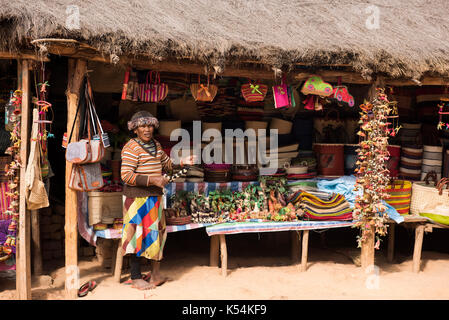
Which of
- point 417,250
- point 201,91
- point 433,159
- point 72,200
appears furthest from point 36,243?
point 433,159

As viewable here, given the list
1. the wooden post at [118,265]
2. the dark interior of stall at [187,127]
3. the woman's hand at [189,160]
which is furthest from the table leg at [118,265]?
the woman's hand at [189,160]

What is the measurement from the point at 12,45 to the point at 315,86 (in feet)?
11.5

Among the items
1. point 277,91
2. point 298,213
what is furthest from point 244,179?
point 277,91

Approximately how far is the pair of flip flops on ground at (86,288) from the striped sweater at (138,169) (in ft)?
3.83

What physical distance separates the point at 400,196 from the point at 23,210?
16.1ft

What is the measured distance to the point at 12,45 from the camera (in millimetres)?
4922

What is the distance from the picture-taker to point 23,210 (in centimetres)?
513

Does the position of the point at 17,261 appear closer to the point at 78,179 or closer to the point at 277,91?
the point at 78,179

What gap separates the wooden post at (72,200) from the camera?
17.6ft

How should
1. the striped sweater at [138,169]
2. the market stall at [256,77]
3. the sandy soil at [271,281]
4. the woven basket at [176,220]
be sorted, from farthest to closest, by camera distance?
the woven basket at [176,220]
the sandy soil at [271,281]
the striped sweater at [138,169]
the market stall at [256,77]

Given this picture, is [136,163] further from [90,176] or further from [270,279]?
[270,279]

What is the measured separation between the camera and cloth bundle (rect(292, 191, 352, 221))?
6578mm

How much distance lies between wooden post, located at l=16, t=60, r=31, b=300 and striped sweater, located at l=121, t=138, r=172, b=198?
104cm

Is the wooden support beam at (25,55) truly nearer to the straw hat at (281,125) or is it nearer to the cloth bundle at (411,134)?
the straw hat at (281,125)
